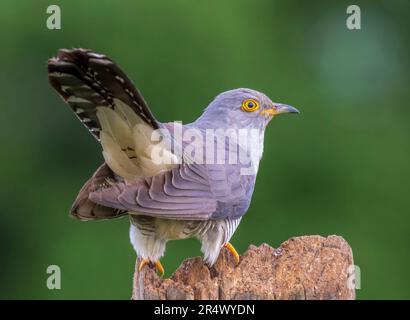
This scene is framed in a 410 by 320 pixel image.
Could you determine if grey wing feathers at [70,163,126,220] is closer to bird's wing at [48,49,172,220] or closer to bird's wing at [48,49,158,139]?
bird's wing at [48,49,172,220]

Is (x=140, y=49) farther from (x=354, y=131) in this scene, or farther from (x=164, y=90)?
(x=354, y=131)

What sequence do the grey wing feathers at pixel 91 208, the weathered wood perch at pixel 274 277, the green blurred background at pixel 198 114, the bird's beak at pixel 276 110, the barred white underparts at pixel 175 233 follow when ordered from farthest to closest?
the green blurred background at pixel 198 114, the bird's beak at pixel 276 110, the barred white underparts at pixel 175 233, the grey wing feathers at pixel 91 208, the weathered wood perch at pixel 274 277

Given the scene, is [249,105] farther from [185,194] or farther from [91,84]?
[91,84]

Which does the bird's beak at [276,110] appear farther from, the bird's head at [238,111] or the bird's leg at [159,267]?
the bird's leg at [159,267]

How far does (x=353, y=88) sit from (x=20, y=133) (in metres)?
3.66

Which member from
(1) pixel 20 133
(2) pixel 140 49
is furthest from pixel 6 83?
(2) pixel 140 49

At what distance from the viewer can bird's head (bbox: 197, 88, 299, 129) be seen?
575 centimetres

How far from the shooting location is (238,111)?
5793mm

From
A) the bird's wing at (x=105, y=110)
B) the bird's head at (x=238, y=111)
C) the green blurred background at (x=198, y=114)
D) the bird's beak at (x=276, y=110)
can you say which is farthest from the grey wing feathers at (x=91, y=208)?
the green blurred background at (x=198, y=114)

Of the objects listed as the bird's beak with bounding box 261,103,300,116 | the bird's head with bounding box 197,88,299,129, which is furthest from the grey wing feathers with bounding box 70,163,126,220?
the bird's beak with bounding box 261,103,300,116

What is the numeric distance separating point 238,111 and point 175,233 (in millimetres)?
943

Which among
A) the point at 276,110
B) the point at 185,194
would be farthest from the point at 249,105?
the point at 185,194

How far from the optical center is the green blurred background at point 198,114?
32.3 ft

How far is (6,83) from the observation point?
11258 mm
